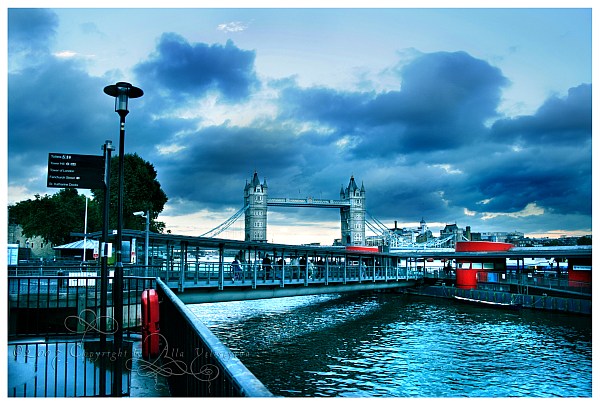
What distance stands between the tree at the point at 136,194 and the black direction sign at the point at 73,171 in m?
33.7

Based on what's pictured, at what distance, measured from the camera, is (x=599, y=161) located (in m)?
5.97

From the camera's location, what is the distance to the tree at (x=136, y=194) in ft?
137

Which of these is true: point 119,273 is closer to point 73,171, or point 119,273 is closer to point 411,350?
point 73,171

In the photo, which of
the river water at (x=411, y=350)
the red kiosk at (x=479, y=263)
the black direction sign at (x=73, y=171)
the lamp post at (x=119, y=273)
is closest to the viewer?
the lamp post at (x=119, y=273)

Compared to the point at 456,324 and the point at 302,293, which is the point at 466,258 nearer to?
the point at 456,324

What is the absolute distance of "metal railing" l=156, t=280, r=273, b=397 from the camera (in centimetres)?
285

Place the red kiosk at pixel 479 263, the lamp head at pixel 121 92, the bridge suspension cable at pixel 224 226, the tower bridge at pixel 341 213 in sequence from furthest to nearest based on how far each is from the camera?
the tower bridge at pixel 341 213, the bridge suspension cable at pixel 224 226, the red kiosk at pixel 479 263, the lamp head at pixel 121 92

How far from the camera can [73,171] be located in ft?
24.8

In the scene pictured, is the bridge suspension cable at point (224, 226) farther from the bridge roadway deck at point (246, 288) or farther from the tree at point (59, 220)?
the bridge roadway deck at point (246, 288)

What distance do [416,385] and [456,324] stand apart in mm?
13227

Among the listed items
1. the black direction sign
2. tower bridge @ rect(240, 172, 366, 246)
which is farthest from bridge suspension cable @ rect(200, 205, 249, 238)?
the black direction sign

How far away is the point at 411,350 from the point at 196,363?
1682cm

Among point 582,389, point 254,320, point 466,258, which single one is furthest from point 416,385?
point 466,258

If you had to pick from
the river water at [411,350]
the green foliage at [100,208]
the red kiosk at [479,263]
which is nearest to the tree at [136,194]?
the green foliage at [100,208]
